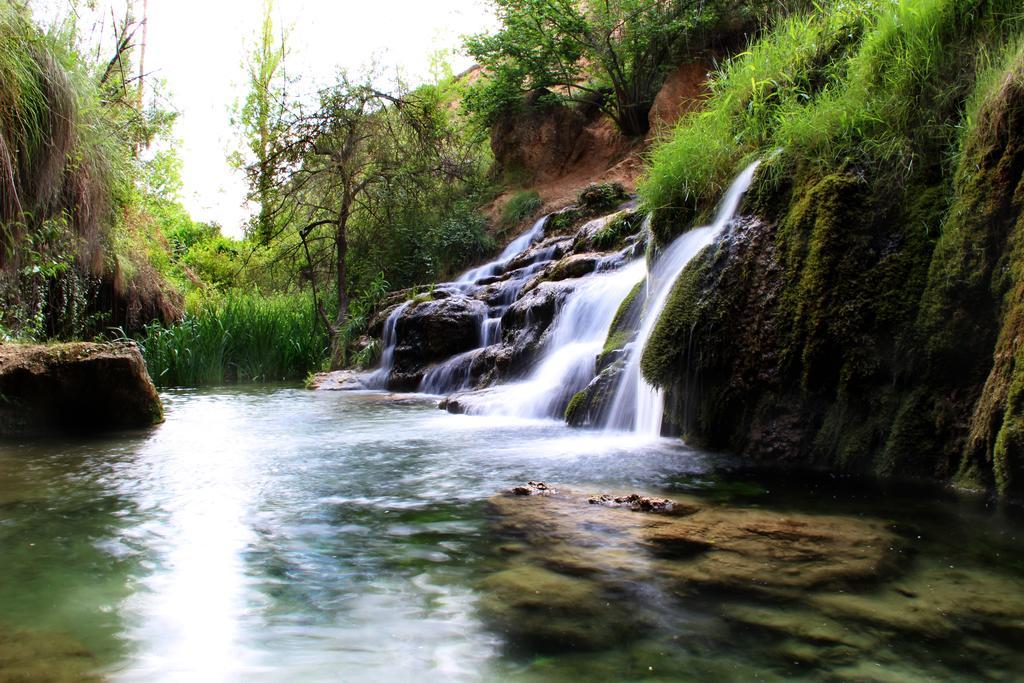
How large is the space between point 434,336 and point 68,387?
181 inches

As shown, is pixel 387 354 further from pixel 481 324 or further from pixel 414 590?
pixel 414 590

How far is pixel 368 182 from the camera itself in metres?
12.4

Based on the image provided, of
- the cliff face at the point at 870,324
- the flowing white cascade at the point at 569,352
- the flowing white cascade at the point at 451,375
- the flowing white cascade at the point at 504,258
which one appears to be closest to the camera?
the cliff face at the point at 870,324

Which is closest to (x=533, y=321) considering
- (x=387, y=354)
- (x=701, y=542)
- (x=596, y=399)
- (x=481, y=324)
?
(x=481, y=324)

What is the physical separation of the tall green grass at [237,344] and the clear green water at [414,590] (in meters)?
6.85

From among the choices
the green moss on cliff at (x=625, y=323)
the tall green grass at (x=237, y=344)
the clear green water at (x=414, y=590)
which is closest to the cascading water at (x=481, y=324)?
the tall green grass at (x=237, y=344)

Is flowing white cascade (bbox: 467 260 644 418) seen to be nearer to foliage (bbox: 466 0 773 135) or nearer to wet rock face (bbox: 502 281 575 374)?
wet rock face (bbox: 502 281 575 374)

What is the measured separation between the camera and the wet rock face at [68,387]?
4.61 meters

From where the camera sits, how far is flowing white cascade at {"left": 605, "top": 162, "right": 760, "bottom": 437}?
411 cm

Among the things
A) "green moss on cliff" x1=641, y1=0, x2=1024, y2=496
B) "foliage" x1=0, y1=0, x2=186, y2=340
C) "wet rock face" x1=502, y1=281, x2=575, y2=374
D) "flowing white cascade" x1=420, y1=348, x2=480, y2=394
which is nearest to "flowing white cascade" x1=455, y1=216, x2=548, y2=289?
"flowing white cascade" x1=420, y1=348, x2=480, y2=394

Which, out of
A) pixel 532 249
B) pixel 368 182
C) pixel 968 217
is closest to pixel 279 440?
pixel 968 217

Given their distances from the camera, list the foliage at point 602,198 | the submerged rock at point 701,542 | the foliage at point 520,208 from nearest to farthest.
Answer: the submerged rock at point 701,542 → the foliage at point 602,198 → the foliage at point 520,208

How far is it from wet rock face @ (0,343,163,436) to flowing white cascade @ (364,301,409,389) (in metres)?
A: 4.26

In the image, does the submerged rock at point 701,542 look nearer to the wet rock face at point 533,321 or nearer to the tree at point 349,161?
the wet rock face at point 533,321
